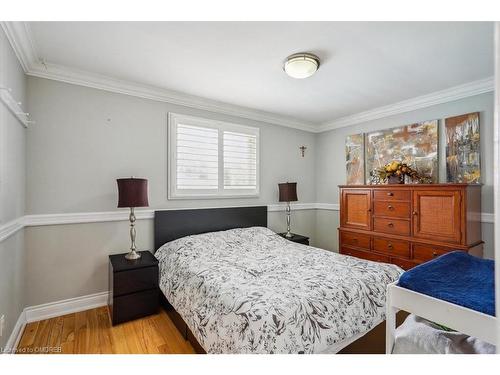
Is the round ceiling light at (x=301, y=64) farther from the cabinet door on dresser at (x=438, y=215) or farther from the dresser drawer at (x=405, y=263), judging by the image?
the dresser drawer at (x=405, y=263)

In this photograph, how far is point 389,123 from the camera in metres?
3.64

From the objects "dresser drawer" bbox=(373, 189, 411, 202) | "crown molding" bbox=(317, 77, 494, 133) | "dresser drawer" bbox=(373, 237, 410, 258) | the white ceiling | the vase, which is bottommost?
"dresser drawer" bbox=(373, 237, 410, 258)

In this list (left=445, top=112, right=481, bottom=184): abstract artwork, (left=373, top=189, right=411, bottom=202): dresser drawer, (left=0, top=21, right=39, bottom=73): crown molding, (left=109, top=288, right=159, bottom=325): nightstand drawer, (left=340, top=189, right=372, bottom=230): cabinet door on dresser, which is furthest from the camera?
(left=340, top=189, right=372, bottom=230): cabinet door on dresser

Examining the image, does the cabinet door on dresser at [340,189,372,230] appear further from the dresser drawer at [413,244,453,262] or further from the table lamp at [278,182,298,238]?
the table lamp at [278,182,298,238]

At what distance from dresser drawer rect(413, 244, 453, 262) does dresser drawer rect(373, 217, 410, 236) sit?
7.5 inches

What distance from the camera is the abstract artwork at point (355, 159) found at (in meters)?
3.91

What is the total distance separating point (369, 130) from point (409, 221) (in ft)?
5.00

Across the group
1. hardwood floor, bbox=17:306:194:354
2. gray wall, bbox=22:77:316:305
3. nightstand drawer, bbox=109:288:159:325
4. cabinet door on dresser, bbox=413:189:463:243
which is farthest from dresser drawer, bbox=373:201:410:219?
nightstand drawer, bbox=109:288:159:325

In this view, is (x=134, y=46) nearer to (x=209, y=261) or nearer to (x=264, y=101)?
(x=264, y=101)

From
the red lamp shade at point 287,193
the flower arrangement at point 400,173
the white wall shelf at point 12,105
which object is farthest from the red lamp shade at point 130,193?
the flower arrangement at point 400,173

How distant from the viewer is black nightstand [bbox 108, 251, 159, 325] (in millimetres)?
2314

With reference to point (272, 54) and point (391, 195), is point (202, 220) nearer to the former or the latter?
point (272, 54)

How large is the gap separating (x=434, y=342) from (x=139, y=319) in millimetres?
2287
